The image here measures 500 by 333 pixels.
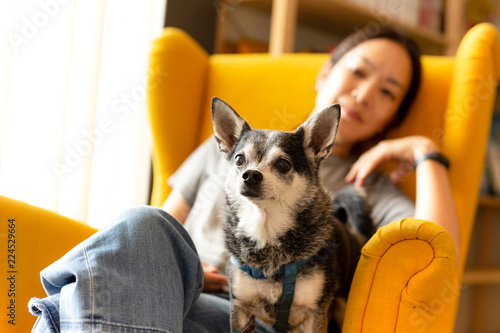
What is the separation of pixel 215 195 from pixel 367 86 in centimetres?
67

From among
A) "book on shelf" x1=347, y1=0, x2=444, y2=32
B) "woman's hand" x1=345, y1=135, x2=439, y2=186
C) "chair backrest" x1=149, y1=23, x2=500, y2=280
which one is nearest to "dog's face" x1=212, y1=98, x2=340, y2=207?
"woman's hand" x1=345, y1=135, x2=439, y2=186

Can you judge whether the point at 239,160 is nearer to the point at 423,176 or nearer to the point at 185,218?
the point at 185,218

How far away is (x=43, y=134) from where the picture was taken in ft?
5.93

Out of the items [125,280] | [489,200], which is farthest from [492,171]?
[125,280]

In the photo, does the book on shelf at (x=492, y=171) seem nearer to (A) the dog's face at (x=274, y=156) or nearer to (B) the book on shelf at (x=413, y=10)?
(B) the book on shelf at (x=413, y=10)

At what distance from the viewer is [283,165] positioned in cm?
104

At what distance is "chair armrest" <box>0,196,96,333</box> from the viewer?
99 cm

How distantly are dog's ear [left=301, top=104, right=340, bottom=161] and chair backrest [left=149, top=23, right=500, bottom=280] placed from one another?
62 cm

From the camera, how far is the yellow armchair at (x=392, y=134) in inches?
37.1

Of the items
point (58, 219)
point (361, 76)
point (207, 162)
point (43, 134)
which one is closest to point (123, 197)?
point (43, 134)

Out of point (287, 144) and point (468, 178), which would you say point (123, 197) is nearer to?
point (287, 144)

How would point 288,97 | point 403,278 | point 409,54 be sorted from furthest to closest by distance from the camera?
point 288,97
point 409,54
point 403,278

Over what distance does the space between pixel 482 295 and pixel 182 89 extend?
2778 mm

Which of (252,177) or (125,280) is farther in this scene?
(252,177)
